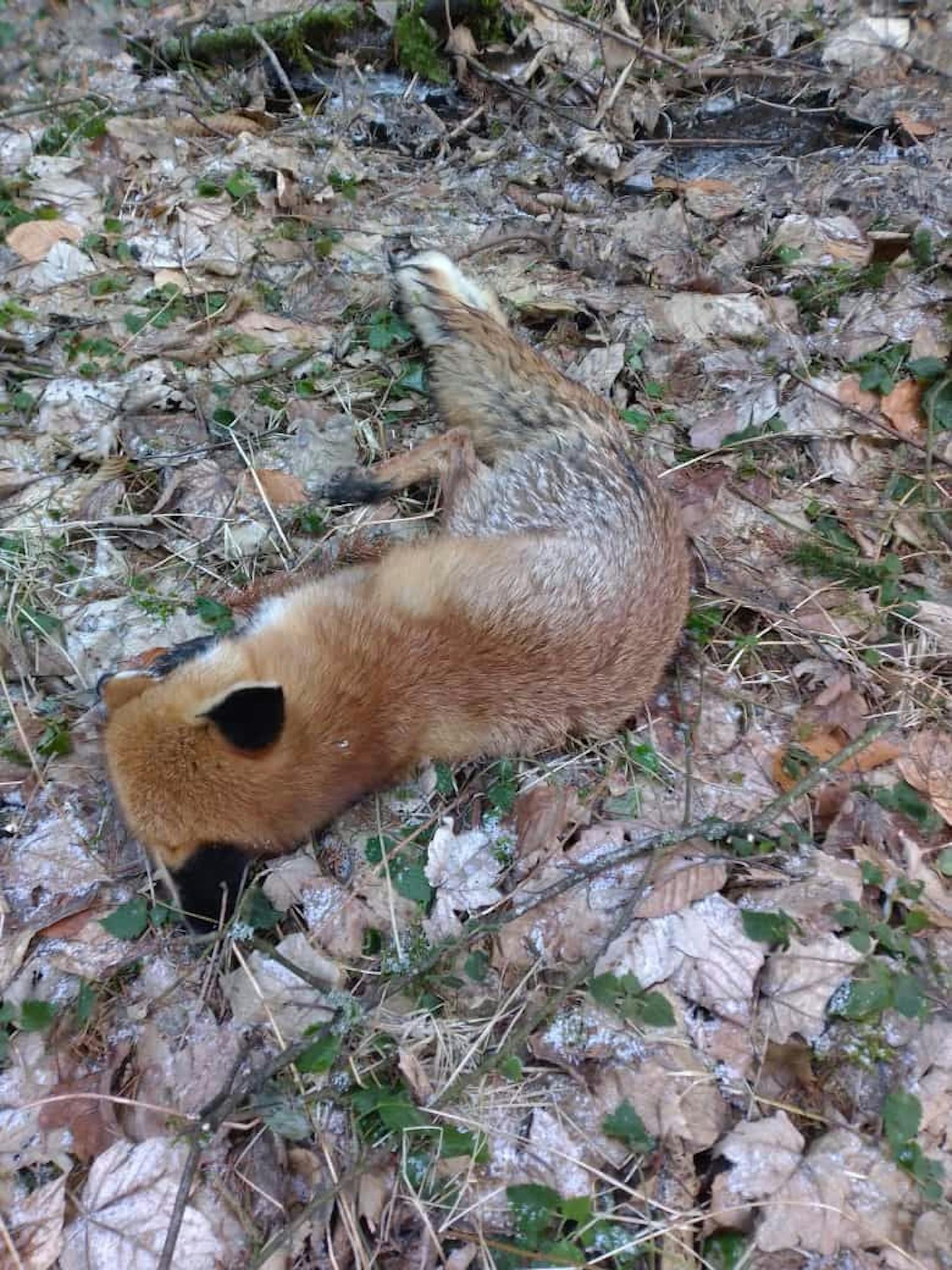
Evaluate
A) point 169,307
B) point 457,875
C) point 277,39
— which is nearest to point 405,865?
point 457,875

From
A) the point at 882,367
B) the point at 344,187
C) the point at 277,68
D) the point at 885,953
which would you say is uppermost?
the point at 277,68

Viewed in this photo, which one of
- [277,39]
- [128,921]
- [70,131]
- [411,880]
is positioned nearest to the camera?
[128,921]

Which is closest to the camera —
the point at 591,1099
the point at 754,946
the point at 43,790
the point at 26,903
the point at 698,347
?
the point at 591,1099

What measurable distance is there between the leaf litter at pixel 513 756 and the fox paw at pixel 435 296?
21cm

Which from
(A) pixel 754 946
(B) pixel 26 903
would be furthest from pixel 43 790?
(A) pixel 754 946

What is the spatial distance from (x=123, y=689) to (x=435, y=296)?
254cm

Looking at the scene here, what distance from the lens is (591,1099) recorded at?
2424 millimetres

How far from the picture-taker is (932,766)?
3098 mm

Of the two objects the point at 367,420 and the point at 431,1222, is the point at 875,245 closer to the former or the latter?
the point at 367,420

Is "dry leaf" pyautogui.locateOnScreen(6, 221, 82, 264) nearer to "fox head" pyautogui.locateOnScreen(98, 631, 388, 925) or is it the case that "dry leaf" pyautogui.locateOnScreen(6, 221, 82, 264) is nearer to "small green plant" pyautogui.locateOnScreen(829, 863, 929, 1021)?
"fox head" pyautogui.locateOnScreen(98, 631, 388, 925)

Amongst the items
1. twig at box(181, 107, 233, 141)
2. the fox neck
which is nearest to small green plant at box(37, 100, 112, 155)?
twig at box(181, 107, 233, 141)

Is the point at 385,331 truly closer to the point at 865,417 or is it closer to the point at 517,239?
the point at 517,239

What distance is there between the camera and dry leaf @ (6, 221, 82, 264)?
15.3 feet

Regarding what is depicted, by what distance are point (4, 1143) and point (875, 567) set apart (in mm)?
3913
